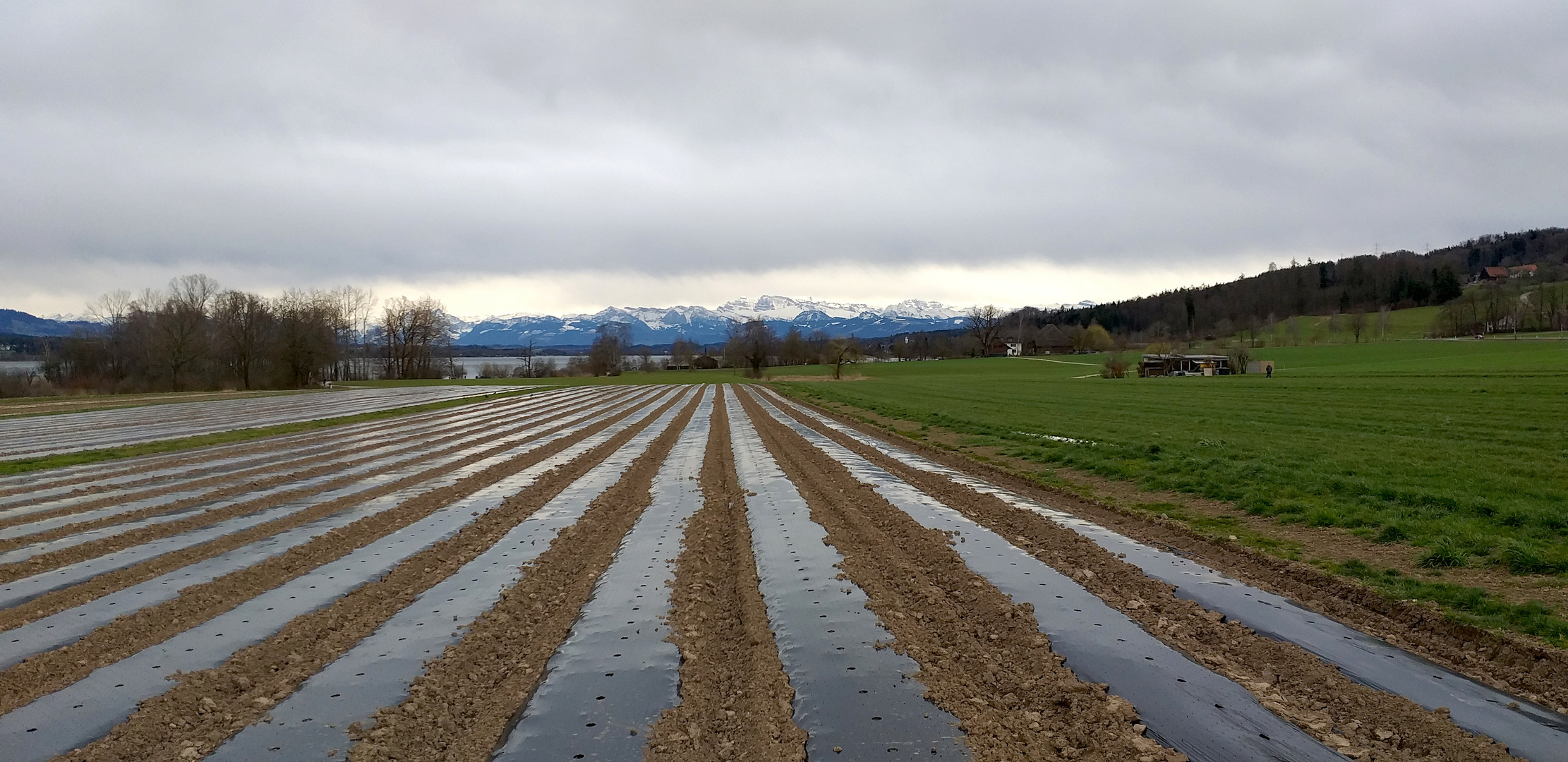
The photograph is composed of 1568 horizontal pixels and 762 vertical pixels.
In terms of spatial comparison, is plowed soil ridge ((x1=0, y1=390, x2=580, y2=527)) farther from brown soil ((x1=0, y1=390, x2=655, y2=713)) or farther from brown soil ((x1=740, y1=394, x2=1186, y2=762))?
brown soil ((x1=740, y1=394, x2=1186, y2=762))

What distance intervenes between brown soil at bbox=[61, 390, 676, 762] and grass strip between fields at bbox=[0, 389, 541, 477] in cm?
1629

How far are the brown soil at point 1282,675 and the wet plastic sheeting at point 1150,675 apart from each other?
6.2 inches

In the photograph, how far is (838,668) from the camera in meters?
5.89

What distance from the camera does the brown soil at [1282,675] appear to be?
4.64 meters

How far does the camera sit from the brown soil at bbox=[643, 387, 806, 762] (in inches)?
185

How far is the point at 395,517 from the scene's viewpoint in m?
12.1

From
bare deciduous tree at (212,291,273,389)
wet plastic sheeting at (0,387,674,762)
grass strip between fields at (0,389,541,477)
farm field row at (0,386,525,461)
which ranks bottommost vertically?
wet plastic sheeting at (0,387,674,762)

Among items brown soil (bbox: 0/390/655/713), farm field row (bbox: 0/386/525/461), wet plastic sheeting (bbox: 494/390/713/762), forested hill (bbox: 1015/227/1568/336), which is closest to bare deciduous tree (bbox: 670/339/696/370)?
forested hill (bbox: 1015/227/1568/336)

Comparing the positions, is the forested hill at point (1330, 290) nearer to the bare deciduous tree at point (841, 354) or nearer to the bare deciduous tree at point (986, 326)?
the bare deciduous tree at point (986, 326)

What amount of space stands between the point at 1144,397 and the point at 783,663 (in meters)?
34.4

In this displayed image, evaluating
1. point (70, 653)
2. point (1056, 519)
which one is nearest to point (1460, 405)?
point (1056, 519)

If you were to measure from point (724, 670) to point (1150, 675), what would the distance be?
313cm

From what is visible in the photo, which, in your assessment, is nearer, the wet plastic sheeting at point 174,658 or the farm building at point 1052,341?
the wet plastic sheeting at point 174,658

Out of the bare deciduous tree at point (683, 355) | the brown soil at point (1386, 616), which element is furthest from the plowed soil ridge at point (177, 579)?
the bare deciduous tree at point (683, 355)
